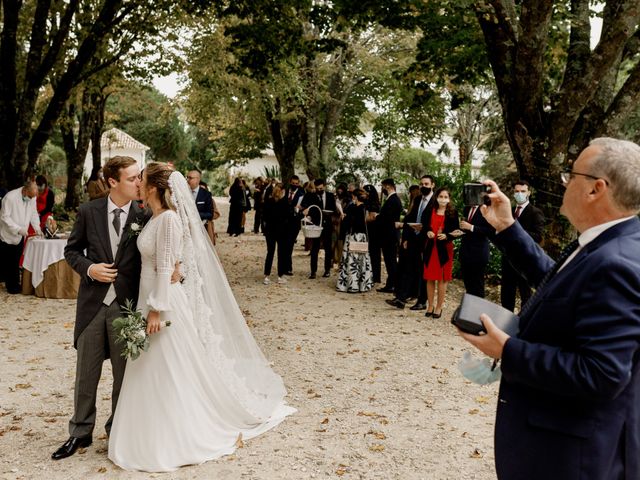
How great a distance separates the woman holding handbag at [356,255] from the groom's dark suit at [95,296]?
853 cm

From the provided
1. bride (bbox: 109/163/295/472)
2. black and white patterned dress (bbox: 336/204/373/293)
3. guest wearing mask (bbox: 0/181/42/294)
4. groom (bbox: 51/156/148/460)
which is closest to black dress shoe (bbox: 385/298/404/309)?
black and white patterned dress (bbox: 336/204/373/293)

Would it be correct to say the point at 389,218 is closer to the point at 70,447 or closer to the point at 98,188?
the point at 98,188

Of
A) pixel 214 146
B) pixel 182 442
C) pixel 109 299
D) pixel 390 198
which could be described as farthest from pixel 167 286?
pixel 214 146

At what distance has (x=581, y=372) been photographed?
214 centimetres

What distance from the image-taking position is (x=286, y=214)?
45.8ft

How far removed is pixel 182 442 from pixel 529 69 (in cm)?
851

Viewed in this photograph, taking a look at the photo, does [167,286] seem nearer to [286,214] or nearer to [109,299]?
[109,299]

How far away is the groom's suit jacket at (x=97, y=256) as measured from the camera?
16.4 ft

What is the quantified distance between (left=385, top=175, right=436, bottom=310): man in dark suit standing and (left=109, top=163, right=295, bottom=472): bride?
634 cm

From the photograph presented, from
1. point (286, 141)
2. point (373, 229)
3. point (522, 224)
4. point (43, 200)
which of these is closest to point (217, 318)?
point (522, 224)

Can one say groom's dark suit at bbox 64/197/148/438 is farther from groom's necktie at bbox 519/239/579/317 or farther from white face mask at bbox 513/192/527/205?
white face mask at bbox 513/192/527/205

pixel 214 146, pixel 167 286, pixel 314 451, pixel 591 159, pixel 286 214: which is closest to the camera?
pixel 591 159

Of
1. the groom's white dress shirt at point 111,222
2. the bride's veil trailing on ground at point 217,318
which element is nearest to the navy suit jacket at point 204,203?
the bride's veil trailing on ground at point 217,318

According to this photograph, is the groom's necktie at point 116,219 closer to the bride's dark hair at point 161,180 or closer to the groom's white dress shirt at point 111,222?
the groom's white dress shirt at point 111,222
